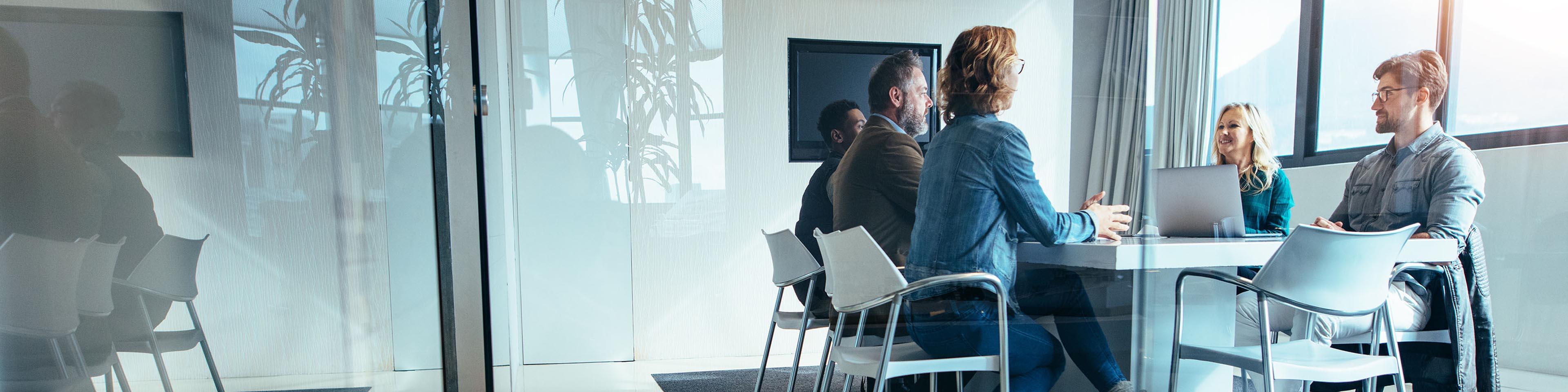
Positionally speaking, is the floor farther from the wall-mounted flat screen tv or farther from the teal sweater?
the wall-mounted flat screen tv

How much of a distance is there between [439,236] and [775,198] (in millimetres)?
1023

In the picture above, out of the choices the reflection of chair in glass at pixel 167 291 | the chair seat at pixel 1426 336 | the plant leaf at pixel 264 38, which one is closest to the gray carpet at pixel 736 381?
the chair seat at pixel 1426 336

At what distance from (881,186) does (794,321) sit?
1.82 ft

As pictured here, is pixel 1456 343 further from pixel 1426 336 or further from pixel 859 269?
pixel 859 269

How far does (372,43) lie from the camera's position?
4.22 ft

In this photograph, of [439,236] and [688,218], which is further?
[688,218]

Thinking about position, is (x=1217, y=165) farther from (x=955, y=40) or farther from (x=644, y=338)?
(x=644, y=338)

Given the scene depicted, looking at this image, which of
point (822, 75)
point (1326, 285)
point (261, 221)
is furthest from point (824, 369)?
point (261, 221)

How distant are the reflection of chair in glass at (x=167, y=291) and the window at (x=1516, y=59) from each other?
11.4 ft

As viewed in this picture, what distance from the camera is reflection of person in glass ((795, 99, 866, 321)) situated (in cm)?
238

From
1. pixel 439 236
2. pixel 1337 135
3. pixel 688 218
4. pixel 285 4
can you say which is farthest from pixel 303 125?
pixel 1337 135

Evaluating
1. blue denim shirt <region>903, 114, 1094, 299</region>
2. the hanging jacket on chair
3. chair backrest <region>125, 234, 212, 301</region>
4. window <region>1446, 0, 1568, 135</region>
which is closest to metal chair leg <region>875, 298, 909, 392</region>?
blue denim shirt <region>903, 114, 1094, 299</region>

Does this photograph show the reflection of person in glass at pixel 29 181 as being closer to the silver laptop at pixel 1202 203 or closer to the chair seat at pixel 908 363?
the chair seat at pixel 908 363

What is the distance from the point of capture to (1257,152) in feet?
8.63
